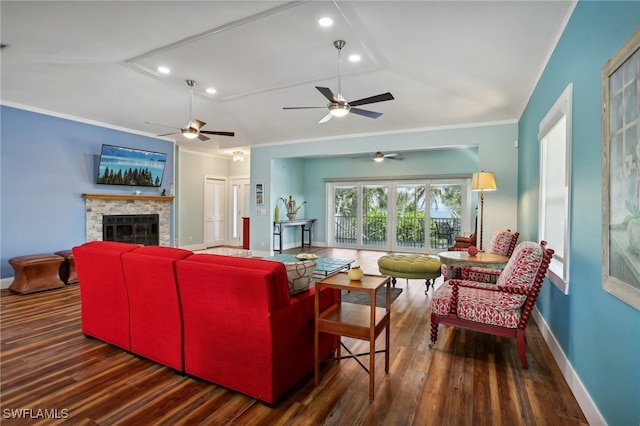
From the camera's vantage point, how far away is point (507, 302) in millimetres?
2693

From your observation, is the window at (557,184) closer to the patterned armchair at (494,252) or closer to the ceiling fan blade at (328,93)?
the patterned armchair at (494,252)

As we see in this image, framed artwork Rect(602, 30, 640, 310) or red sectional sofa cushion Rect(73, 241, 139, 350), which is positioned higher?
framed artwork Rect(602, 30, 640, 310)

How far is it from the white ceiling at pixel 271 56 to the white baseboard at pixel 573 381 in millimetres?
2757

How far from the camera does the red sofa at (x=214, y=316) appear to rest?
209 centimetres

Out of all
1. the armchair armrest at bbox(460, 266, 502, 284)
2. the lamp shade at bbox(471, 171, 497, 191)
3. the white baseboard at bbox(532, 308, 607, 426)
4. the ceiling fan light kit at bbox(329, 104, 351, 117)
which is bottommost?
the white baseboard at bbox(532, 308, 607, 426)

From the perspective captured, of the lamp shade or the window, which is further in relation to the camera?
the lamp shade

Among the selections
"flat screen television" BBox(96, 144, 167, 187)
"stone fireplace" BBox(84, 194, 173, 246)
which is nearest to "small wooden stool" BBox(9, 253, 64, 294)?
"stone fireplace" BBox(84, 194, 173, 246)

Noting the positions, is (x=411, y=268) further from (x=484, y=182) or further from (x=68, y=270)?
(x=68, y=270)

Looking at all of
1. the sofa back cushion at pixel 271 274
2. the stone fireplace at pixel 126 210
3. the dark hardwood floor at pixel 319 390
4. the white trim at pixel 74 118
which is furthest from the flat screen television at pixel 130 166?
the sofa back cushion at pixel 271 274

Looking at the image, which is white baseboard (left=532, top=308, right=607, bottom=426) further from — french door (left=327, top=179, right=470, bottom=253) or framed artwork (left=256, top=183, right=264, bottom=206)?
framed artwork (left=256, top=183, right=264, bottom=206)

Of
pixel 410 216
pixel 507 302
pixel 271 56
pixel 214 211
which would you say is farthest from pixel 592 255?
pixel 214 211

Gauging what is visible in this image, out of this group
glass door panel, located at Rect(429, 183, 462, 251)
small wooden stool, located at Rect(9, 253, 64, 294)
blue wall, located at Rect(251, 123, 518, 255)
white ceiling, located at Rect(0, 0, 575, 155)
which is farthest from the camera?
glass door panel, located at Rect(429, 183, 462, 251)

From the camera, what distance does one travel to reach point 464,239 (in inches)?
246

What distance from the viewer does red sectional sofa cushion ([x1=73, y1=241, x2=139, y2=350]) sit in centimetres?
282
